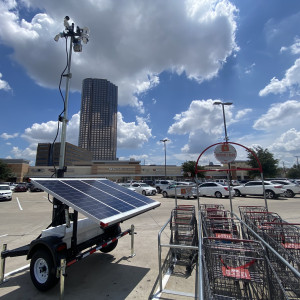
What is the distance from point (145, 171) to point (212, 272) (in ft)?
247

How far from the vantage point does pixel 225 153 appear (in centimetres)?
725

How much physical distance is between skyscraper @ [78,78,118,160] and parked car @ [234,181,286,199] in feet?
467

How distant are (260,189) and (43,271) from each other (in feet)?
68.5

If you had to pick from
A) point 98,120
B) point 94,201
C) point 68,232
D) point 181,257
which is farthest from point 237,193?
point 98,120

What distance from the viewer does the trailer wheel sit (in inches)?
140

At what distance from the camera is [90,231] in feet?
14.9

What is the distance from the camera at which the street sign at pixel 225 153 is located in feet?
23.7

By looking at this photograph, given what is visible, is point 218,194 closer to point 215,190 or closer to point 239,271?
point 215,190

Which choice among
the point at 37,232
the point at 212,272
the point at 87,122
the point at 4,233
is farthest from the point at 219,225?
the point at 87,122

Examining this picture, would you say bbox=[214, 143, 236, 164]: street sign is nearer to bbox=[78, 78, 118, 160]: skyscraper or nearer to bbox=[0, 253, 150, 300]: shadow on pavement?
bbox=[0, 253, 150, 300]: shadow on pavement

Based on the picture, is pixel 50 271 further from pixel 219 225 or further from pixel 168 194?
pixel 168 194

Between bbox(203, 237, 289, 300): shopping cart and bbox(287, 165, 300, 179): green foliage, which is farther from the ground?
bbox(287, 165, 300, 179): green foliage

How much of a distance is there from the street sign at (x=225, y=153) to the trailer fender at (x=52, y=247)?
228 inches

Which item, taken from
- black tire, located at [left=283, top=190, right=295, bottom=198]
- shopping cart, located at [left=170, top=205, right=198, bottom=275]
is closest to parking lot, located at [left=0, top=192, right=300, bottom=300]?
shopping cart, located at [left=170, top=205, right=198, bottom=275]
